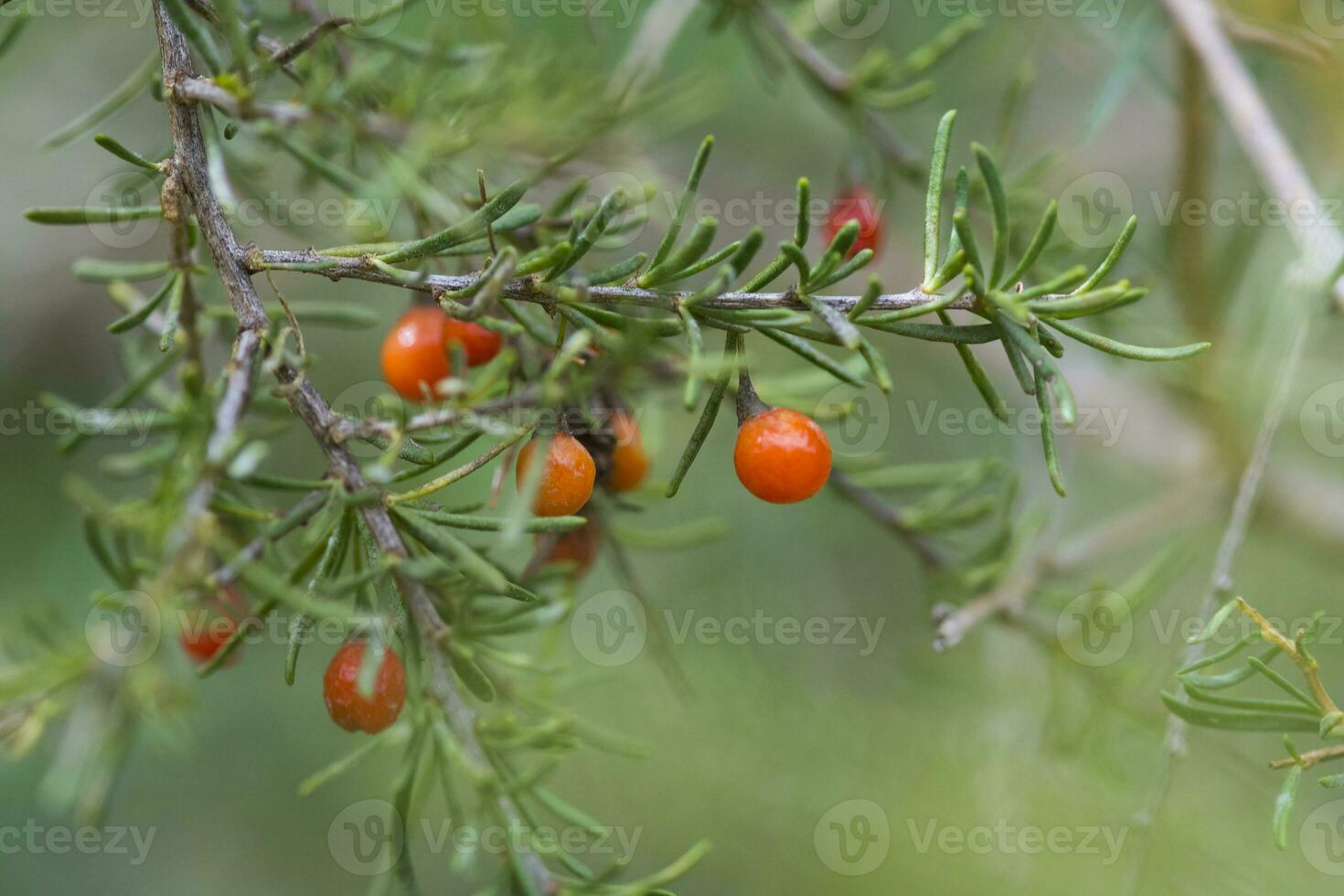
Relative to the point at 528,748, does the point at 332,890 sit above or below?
below

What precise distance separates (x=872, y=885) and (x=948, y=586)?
Result: 87 cm

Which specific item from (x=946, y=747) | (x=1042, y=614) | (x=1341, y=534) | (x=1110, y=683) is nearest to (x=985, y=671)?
(x=946, y=747)

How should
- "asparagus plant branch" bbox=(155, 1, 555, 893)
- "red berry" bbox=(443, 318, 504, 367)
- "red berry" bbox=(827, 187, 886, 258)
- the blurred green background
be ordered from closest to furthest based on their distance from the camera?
"asparagus plant branch" bbox=(155, 1, 555, 893) < "red berry" bbox=(443, 318, 504, 367) < "red berry" bbox=(827, 187, 886, 258) < the blurred green background

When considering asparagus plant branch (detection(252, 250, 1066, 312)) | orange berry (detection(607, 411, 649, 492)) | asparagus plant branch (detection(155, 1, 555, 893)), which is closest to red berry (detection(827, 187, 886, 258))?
orange berry (detection(607, 411, 649, 492))

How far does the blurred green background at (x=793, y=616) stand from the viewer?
1639 mm

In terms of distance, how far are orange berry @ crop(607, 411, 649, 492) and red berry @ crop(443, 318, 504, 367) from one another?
5.3 inches

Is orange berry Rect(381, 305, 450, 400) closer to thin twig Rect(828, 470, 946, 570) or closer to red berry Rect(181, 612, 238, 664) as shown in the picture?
red berry Rect(181, 612, 238, 664)

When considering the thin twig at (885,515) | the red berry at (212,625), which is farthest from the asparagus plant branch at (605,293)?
the thin twig at (885,515)

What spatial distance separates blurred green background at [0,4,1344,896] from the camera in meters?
1.64

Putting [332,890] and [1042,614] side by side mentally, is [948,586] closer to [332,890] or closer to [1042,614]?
[1042,614]

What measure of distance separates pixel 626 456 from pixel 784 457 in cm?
29

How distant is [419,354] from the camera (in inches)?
32.3

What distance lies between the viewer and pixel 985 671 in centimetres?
172

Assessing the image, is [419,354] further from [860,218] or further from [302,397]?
[860,218]
